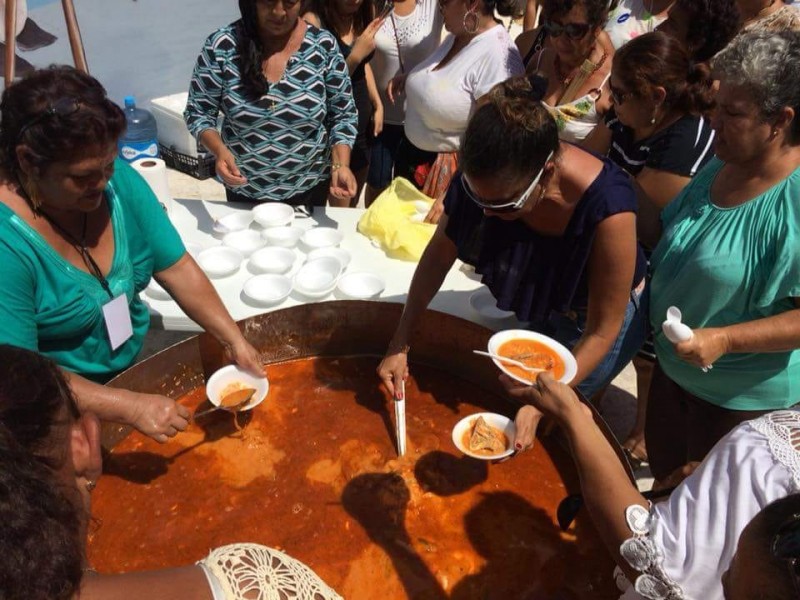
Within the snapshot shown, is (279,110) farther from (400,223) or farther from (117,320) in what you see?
(117,320)

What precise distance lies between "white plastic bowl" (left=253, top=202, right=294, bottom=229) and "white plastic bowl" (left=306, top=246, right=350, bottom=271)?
0.24 m

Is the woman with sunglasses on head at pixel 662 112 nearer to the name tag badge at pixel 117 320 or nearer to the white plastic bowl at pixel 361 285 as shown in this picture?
the white plastic bowl at pixel 361 285

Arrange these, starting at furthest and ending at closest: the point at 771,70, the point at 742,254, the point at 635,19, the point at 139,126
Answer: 1. the point at 139,126
2. the point at 635,19
3. the point at 742,254
4. the point at 771,70

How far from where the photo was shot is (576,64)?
2.92 metres

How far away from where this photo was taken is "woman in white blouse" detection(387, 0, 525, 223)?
3016 mm

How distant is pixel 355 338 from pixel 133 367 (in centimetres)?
82

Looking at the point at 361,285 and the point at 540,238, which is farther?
the point at 361,285

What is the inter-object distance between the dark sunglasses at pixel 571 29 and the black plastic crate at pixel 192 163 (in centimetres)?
346

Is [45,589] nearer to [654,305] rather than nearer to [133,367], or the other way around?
[133,367]

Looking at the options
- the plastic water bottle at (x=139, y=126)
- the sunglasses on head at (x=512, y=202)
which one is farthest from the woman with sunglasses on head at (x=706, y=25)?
the plastic water bottle at (x=139, y=126)

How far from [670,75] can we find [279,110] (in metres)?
1.64

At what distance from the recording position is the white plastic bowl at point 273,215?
286 cm

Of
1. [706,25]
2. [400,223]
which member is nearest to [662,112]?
[706,25]

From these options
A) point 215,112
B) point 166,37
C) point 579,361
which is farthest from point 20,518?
point 166,37
